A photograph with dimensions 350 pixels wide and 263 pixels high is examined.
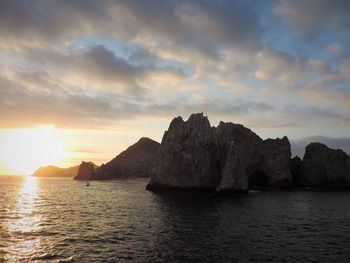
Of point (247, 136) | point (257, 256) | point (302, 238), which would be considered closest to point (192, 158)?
point (247, 136)

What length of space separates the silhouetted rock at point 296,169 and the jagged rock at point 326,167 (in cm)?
856

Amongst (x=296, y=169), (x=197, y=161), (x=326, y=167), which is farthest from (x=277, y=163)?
(x=197, y=161)

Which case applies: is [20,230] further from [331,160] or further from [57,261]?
[331,160]

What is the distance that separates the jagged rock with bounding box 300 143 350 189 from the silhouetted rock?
8.56 meters

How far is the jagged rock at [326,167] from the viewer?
137m

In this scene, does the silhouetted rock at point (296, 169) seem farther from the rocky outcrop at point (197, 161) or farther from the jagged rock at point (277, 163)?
the rocky outcrop at point (197, 161)

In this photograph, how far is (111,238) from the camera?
3869cm

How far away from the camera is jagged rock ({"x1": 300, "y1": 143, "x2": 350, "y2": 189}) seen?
5379 inches

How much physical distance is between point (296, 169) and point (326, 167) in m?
17.7

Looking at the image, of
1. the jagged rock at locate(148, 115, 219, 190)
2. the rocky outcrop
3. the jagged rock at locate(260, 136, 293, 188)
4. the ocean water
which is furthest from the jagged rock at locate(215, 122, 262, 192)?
the ocean water

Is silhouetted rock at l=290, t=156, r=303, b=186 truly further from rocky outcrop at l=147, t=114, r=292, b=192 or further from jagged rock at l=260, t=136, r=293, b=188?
rocky outcrop at l=147, t=114, r=292, b=192

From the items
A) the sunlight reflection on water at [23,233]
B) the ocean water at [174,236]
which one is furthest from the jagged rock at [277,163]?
the sunlight reflection on water at [23,233]

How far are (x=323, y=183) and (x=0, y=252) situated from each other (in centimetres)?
13312

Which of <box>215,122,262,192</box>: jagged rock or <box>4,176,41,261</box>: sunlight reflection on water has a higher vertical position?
<box>215,122,262,192</box>: jagged rock
